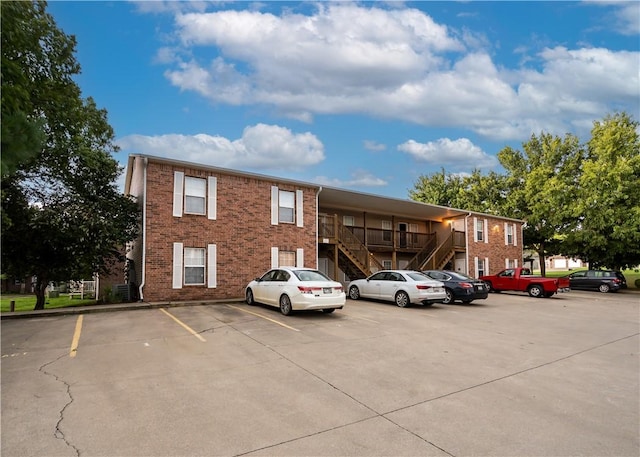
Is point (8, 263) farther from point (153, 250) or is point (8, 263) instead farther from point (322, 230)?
point (322, 230)

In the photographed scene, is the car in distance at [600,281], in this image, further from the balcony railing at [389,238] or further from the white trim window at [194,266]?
the white trim window at [194,266]

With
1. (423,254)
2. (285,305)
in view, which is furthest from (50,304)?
(423,254)

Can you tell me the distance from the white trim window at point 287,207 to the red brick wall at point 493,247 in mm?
14023

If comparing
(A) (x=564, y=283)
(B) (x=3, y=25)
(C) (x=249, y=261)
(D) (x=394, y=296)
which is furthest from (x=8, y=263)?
(A) (x=564, y=283)

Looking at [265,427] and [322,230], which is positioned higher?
[322,230]

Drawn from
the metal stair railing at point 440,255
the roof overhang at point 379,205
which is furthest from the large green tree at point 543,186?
the metal stair railing at point 440,255

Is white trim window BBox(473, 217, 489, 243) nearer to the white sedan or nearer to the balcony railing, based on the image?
the balcony railing

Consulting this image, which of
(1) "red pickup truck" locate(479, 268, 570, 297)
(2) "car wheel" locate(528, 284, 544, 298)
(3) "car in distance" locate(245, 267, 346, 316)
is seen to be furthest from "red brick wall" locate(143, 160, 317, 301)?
(2) "car wheel" locate(528, 284, 544, 298)

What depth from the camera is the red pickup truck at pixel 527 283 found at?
19719mm

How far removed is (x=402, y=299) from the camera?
14273 mm

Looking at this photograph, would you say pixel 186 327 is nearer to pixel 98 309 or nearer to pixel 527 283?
pixel 98 309

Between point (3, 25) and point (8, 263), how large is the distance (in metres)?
11.0

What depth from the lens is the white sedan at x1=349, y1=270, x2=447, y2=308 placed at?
13.8 metres

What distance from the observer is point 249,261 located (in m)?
15.9
